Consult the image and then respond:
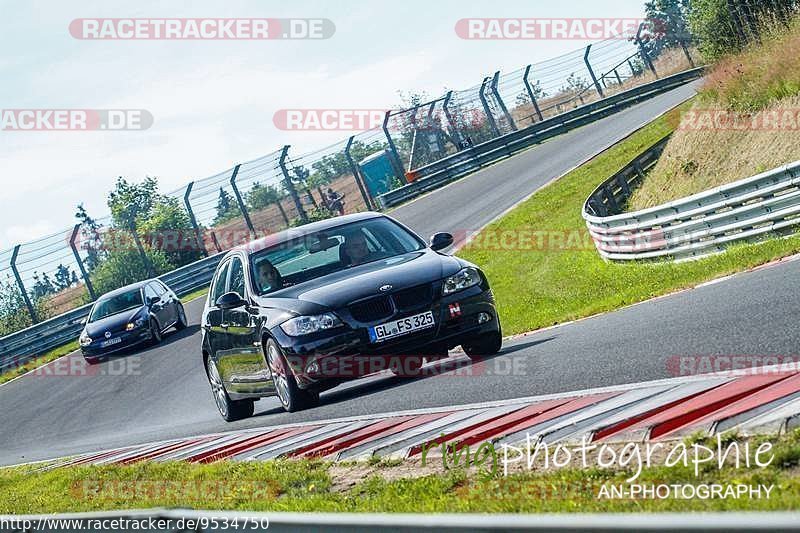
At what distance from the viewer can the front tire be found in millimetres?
10422

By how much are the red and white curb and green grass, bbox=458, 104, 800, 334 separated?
7.05 meters

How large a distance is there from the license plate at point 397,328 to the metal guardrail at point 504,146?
28037 mm

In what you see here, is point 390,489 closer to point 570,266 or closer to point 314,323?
point 314,323

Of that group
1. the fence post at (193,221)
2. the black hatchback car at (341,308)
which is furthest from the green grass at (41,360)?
the black hatchback car at (341,308)

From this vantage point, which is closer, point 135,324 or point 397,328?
point 397,328

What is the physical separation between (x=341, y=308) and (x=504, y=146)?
106 feet

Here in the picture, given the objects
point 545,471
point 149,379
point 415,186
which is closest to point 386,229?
point 545,471

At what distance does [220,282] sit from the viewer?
12.5 meters

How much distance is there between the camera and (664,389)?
6.88 meters

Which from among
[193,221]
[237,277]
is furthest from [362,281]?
[193,221]

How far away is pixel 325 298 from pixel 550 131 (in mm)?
34269

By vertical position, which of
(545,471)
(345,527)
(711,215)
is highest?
(345,527)

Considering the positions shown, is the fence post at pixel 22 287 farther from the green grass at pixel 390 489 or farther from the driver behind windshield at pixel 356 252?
the green grass at pixel 390 489

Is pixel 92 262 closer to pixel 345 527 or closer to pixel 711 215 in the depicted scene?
pixel 711 215
